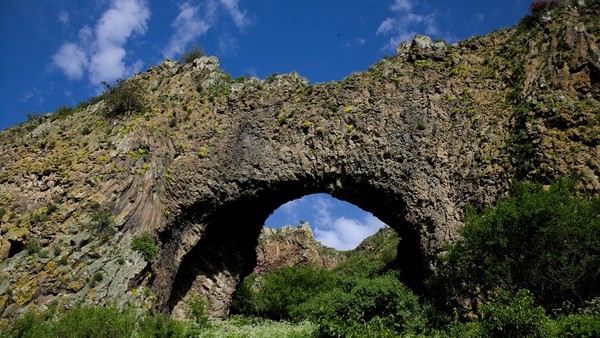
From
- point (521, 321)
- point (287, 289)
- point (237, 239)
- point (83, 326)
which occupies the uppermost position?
point (237, 239)

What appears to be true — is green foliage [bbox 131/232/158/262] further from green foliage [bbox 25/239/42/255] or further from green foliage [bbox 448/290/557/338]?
green foliage [bbox 448/290/557/338]

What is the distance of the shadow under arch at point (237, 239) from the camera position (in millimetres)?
25234

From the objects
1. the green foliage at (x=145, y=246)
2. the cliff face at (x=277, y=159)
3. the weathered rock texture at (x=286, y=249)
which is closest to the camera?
the cliff face at (x=277, y=159)

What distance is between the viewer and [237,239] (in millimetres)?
30734

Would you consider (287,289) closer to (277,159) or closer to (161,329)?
(277,159)

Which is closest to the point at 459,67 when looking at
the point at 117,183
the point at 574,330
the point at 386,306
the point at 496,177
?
the point at 496,177

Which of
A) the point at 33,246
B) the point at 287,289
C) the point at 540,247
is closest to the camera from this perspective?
the point at 540,247

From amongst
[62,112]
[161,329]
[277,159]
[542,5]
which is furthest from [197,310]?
[542,5]

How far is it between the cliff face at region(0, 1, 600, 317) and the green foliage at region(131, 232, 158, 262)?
1.46 ft

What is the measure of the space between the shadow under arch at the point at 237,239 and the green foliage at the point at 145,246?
3.89ft

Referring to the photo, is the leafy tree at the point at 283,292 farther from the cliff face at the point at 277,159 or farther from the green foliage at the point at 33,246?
the green foliage at the point at 33,246

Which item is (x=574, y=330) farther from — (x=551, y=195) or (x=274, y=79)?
(x=274, y=79)

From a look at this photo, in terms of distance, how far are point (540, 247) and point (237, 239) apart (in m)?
19.1

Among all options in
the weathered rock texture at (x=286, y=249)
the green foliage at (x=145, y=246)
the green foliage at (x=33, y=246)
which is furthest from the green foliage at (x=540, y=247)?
the weathered rock texture at (x=286, y=249)
